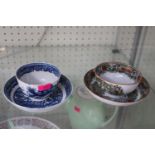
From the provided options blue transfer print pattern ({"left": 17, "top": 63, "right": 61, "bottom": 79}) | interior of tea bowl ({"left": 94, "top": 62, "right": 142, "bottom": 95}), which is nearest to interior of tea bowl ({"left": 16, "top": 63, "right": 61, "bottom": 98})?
blue transfer print pattern ({"left": 17, "top": 63, "right": 61, "bottom": 79})

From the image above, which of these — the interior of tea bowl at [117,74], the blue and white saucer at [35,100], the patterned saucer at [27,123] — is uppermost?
the interior of tea bowl at [117,74]

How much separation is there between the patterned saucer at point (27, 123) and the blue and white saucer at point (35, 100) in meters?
0.03

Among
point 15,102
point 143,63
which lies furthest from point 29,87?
point 143,63

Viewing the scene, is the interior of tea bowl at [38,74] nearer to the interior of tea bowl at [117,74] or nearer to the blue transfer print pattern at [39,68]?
the blue transfer print pattern at [39,68]

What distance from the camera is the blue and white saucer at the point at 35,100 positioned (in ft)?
2.00

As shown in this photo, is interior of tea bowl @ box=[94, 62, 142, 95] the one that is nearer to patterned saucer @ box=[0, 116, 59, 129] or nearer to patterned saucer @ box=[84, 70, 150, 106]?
patterned saucer @ box=[84, 70, 150, 106]

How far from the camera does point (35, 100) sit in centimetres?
63

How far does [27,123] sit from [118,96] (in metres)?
0.24

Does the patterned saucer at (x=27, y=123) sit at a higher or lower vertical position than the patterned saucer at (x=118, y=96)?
lower

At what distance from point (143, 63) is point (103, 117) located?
306 mm

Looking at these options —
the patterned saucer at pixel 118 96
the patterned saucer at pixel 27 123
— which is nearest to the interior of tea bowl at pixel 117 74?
the patterned saucer at pixel 118 96

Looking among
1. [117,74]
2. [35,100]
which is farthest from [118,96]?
[35,100]

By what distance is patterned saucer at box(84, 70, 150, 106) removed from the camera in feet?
2.06

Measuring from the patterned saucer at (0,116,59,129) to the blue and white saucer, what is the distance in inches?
1.2
